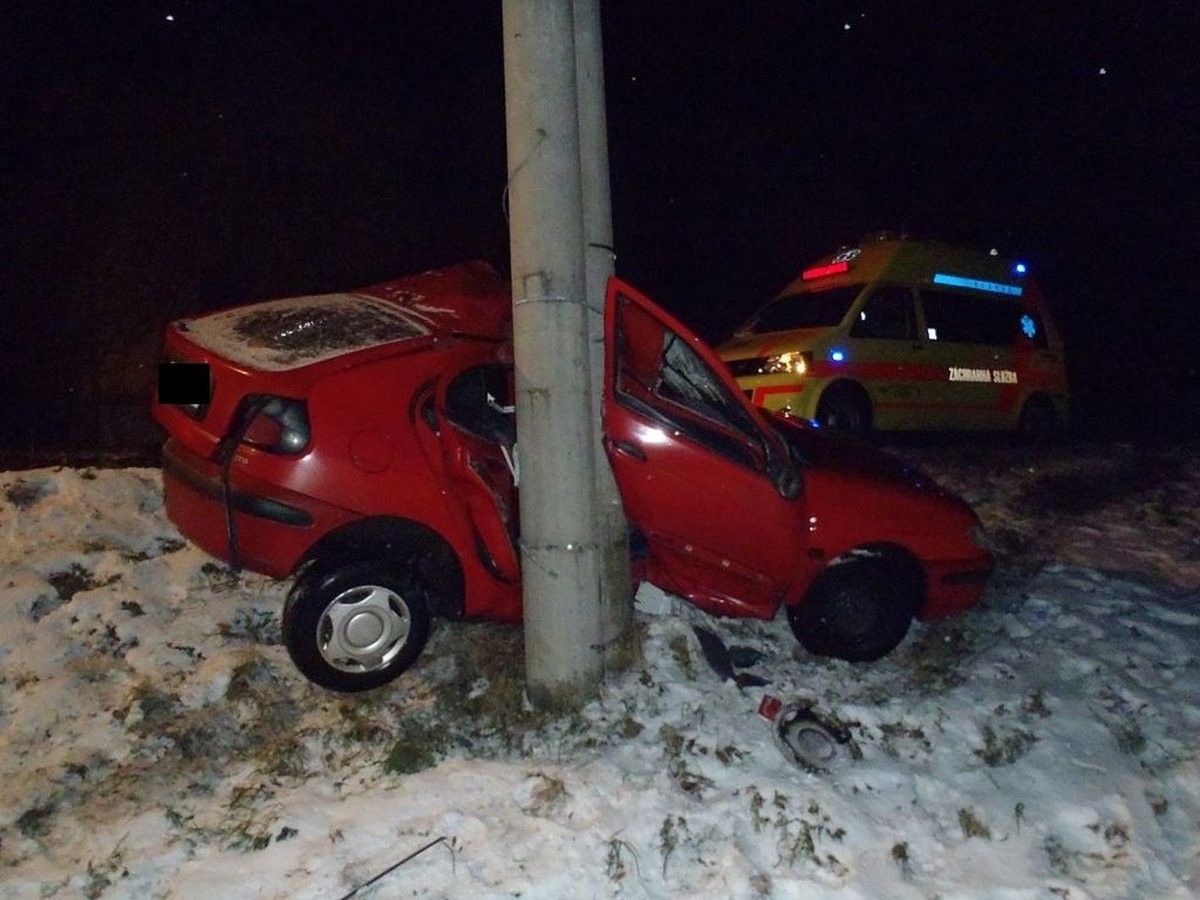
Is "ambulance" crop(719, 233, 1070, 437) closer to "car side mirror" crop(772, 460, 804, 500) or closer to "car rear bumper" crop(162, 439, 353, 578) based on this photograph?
"car side mirror" crop(772, 460, 804, 500)

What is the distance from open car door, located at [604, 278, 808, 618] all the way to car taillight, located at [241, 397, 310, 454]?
50.2 inches

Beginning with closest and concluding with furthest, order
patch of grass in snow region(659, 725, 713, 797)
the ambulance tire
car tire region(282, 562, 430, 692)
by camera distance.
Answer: patch of grass in snow region(659, 725, 713, 797) → car tire region(282, 562, 430, 692) → the ambulance tire

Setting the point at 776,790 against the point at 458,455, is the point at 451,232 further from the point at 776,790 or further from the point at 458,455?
the point at 776,790

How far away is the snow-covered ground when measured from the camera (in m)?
3.22

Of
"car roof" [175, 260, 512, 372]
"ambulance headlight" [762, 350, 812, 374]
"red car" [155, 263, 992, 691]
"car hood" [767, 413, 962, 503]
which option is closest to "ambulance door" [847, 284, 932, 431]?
"ambulance headlight" [762, 350, 812, 374]

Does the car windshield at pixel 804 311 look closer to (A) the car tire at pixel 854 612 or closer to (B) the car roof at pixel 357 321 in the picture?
(A) the car tire at pixel 854 612

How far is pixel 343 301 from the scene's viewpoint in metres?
4.86

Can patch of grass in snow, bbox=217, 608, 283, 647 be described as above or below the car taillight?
below

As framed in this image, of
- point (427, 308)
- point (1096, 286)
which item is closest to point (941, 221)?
point (1096, 286)

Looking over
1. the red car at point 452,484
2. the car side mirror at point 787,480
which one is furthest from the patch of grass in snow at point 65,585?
the car side mirror at point 787,480

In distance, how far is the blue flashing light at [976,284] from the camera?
9883mm

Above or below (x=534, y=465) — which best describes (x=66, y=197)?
above

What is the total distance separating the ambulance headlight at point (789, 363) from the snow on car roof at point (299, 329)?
461cm

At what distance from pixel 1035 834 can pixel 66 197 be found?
531 inches
